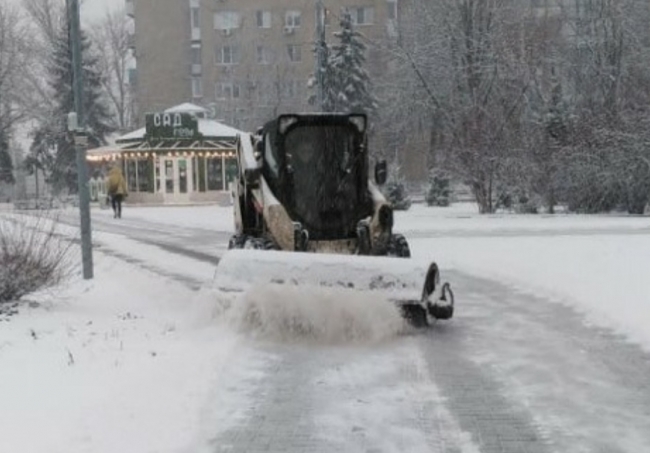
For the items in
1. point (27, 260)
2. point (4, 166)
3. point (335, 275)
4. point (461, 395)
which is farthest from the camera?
point (4, 166)

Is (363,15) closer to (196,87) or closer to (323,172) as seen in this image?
(196,87)

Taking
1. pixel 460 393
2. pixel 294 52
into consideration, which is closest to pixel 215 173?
pixel 294 52

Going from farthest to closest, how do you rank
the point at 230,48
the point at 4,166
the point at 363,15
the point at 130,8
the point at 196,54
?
the point at 130,8, the point at 196,54, the point at 230,48, the point at 363,15, the point at 4,166

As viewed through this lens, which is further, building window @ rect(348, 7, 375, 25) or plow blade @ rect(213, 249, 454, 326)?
building window @ rect(348, 7, 375, 25)

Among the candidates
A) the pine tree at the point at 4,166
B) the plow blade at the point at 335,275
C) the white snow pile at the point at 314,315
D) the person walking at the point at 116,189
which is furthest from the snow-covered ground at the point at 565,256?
the pine tree at the point at 4,166

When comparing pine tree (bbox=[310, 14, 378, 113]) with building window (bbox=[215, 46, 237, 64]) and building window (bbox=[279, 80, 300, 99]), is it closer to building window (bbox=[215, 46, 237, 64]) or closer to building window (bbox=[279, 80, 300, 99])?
building window (bbox=[279, 80, 300, 99])

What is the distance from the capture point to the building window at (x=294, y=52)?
241ft

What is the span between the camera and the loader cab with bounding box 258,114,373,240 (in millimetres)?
11320

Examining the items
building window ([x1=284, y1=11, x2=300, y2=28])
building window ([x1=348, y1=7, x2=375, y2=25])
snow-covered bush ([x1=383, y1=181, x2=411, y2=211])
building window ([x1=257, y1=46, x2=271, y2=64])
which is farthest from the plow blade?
building window ([x1=284, y1=11, x2=300, y2=28])

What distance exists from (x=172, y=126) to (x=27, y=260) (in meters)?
34.2

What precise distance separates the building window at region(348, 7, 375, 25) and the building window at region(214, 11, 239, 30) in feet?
32.0

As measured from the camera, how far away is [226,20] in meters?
76.0

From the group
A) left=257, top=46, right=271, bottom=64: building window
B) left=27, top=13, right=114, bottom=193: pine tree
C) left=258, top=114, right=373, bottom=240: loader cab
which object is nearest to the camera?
left=258, top=114, right=373, bottom=240: loader cab

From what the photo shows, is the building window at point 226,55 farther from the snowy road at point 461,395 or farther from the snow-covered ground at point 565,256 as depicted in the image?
the snowy road at point 461,395
